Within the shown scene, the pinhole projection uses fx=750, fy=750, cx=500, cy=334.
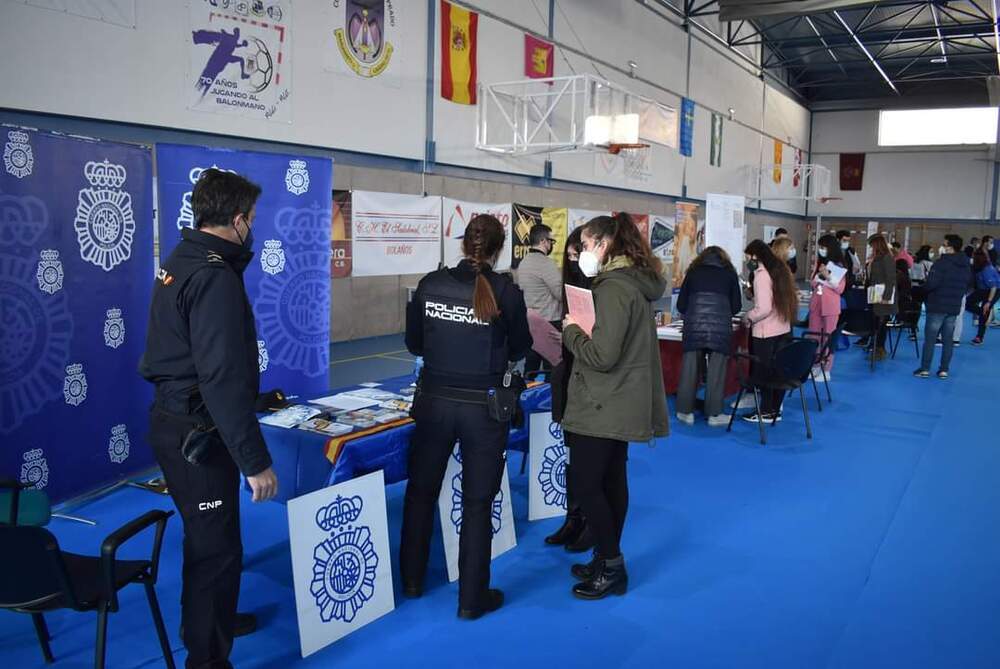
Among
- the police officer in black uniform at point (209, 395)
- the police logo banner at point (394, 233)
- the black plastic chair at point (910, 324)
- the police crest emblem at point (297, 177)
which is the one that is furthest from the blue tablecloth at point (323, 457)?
the black plastic chair at point (910, 324)

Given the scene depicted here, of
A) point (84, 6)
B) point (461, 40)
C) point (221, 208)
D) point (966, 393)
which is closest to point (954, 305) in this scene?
point (966, 393)

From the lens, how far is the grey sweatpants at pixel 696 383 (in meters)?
5.30

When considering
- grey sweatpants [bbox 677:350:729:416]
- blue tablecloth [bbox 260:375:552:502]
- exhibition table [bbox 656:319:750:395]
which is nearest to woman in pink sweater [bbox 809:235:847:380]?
exhibition table [bbox 656:319:750:395]

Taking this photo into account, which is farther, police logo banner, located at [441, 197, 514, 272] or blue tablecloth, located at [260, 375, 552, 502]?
police logo banner, located at [441, 197, 514, 272]

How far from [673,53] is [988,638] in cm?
1275

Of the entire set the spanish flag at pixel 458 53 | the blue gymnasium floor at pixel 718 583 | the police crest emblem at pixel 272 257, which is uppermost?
the spanish flag at pixel 458 53

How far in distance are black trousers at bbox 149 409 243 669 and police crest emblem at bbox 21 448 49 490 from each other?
1.70 metres

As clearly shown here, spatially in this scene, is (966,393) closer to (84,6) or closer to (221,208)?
(221,208)

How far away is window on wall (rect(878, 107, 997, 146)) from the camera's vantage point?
19.0 meters

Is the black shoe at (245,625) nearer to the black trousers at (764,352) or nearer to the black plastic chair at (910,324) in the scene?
the black trousers at (764,352)

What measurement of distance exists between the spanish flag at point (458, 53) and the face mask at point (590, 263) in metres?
6.70

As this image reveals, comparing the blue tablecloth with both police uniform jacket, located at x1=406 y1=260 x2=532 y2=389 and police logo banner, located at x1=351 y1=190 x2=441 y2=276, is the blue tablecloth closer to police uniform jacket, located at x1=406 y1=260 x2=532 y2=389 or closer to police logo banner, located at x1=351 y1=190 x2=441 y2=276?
police uniform jacket, located at x1=406 y1=260 x2=532 y2=389

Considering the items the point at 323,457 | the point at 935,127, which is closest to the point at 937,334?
the point at 323,457

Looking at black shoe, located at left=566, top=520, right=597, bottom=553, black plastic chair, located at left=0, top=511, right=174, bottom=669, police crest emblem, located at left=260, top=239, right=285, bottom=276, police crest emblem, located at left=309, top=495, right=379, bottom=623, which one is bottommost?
black shoe, located at left=566, top=520, right=597, bottom=553
